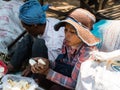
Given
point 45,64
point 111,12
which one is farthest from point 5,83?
point 111,12

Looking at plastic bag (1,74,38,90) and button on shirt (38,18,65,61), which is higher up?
button on shirt (38,18,65,61)

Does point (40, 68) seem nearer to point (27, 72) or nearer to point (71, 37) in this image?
point (71, 37)

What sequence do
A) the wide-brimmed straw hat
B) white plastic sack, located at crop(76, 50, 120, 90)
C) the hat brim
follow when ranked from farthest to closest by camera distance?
the wide-brimmed straw hat < the hat brim < white plastic sack, located at crop(76, 50, 120, 90)

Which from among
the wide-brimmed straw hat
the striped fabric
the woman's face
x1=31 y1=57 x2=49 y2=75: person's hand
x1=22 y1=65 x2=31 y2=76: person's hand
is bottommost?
x1=22 y1=65 x2=31 y2=76: person's hand

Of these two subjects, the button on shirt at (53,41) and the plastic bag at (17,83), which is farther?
the button on shirt at (53,41)

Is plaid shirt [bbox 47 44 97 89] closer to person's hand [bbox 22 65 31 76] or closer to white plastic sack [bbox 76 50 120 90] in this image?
white plastic sack [bbox 76 50 120 90]

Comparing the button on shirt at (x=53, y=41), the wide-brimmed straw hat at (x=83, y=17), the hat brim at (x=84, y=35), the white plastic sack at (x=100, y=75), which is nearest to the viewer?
the white plastic sack at (x=100, y=75)

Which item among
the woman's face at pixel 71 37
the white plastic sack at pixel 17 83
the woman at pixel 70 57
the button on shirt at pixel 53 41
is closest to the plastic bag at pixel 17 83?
the white plastic sack at pixel 17 83

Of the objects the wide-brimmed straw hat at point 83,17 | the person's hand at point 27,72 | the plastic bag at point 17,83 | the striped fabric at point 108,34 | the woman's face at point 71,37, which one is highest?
the wide-brimmed straw hat at point 83,17

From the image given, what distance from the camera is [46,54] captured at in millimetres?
2836

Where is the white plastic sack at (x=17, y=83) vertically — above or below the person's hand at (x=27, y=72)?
above

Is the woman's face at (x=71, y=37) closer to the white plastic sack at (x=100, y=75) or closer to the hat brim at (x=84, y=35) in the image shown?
the hat brim at (x=84, y=35)

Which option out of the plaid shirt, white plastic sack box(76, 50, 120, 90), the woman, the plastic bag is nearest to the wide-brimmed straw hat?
the woman

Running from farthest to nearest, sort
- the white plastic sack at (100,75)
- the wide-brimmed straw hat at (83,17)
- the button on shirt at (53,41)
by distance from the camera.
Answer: the button on shirt at (53,41) < the wide-brimmed straw hat at (83,17) < the white plastic sack at (100,75)
